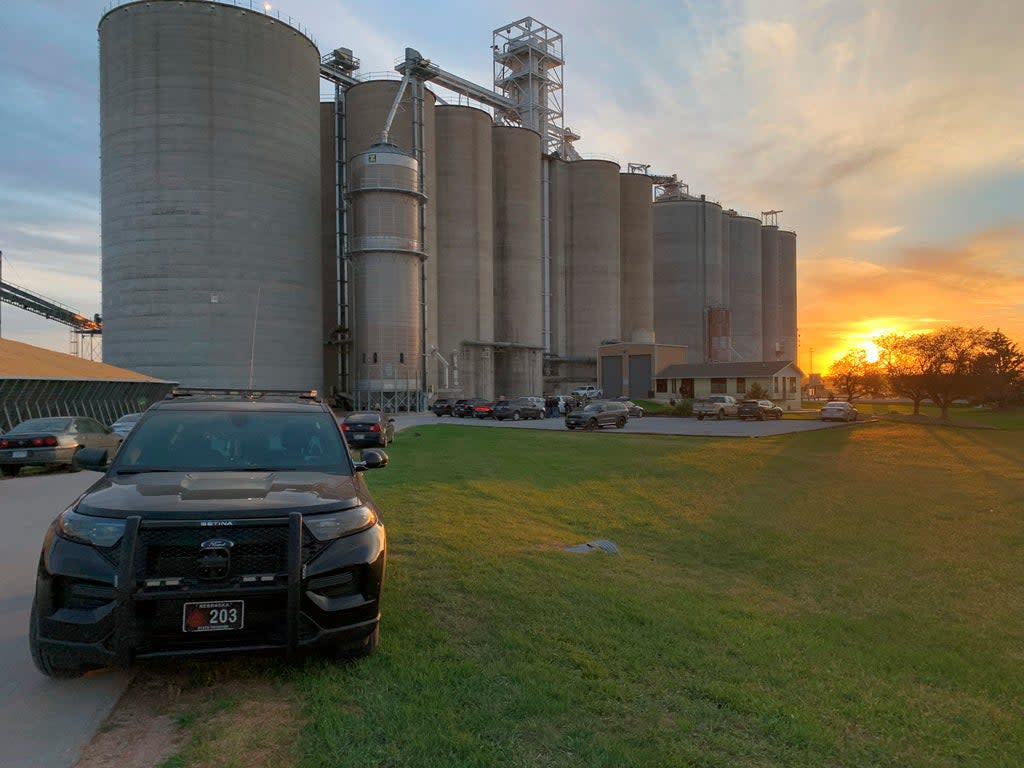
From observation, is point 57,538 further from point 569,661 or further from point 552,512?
point 552,512

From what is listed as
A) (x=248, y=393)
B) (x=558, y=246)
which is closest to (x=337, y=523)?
(x=248, y=393)

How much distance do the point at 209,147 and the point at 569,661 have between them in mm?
47165

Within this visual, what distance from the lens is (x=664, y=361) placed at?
2864 inches

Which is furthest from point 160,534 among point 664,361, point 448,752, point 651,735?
point 664,361

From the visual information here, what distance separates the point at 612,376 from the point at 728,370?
42.8 feet

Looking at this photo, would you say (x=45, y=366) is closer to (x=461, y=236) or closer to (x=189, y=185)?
(x=189, y=185)

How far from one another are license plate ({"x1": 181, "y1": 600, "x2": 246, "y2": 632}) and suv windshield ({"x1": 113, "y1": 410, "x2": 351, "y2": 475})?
4.66 feet

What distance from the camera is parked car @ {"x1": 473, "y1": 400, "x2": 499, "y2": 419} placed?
159 feet

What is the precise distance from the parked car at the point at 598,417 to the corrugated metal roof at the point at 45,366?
22496mm

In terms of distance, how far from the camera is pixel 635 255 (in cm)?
8212

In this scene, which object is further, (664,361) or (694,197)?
(694,197)

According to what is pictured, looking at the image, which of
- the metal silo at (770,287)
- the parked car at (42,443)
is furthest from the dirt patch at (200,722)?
the metal silo at (770,287)

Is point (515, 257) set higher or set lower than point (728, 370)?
higher

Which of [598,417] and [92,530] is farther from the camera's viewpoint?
[598,417]
